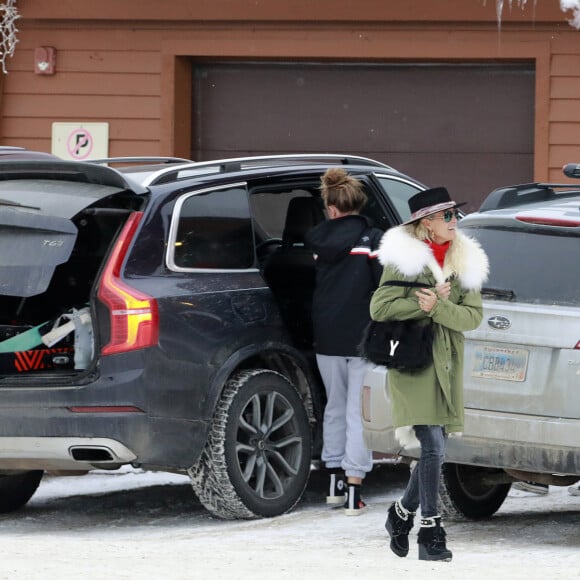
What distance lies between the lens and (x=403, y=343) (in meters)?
6.62

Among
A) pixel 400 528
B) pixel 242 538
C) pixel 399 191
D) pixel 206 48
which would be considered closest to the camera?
pixel 400 528

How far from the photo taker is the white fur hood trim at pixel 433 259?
6652mm

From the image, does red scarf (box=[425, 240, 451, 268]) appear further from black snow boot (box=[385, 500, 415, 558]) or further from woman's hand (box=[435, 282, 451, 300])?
black snow boot (box=[385, 500, 415, 558])

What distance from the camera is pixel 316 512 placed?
8.47 metres

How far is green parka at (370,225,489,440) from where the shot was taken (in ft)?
21.7

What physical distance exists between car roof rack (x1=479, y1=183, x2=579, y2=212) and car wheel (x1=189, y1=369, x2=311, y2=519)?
56.6 inches

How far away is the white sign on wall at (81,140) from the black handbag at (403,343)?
25.2 ft

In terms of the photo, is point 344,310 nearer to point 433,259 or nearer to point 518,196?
point 518,196

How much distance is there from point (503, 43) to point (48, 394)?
7218mm

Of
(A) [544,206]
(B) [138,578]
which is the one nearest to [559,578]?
(B) [138,578]

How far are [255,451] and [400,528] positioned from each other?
1.47 m

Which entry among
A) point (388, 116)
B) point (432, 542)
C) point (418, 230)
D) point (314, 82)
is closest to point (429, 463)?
point (432, 542)

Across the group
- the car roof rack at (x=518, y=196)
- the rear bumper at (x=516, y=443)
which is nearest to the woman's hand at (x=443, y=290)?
the rear bumper at (x=516, y=443)

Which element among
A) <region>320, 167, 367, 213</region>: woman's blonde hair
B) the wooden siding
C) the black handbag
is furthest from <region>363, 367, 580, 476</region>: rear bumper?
the wooden siding
